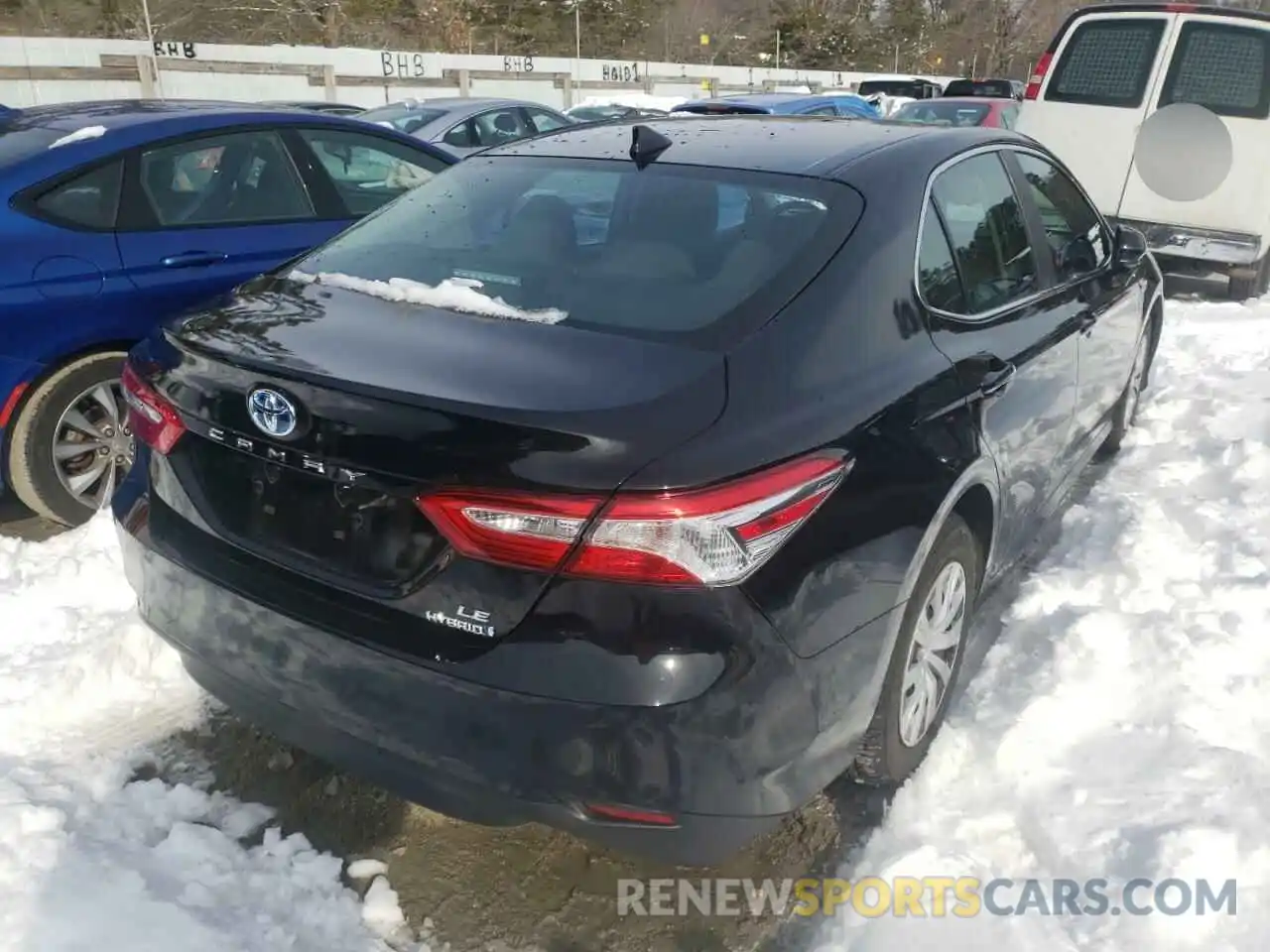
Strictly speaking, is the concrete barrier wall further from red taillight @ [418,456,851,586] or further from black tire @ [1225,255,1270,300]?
red taillight @ [418,456,851,586]

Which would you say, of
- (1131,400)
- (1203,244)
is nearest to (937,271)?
(1131,400)

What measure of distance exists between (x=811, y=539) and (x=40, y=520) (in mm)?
3645

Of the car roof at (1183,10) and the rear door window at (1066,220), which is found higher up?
the car roof at (1183,10)

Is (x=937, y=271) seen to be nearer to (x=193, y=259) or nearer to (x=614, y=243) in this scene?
(x=614, y=243)

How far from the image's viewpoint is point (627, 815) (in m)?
2.00

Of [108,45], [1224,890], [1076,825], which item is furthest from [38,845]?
[108,45]

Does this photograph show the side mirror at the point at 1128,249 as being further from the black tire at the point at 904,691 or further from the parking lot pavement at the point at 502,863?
the parking lot pavement at the point at 502,863

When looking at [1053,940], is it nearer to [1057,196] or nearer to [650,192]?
[650,192]

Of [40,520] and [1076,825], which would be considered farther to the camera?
[40,520]

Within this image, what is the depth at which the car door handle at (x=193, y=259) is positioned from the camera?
4.27m

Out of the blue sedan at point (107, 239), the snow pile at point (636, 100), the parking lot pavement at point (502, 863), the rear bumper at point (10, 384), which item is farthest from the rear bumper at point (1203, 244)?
the snow pile at point (636, 100)

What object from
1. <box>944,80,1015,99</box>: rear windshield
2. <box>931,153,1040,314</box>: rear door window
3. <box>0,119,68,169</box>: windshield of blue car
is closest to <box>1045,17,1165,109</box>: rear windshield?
<box>931,153,1040,314</box>: rear door window

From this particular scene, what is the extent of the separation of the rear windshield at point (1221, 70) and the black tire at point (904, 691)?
6841mm

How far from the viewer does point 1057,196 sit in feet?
13.0
